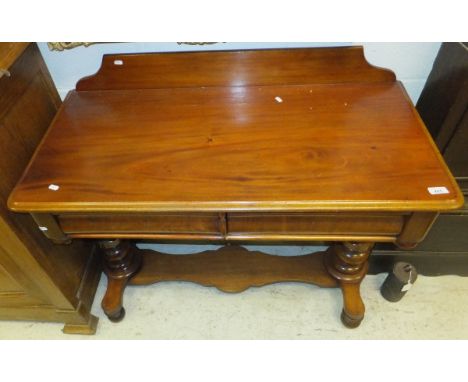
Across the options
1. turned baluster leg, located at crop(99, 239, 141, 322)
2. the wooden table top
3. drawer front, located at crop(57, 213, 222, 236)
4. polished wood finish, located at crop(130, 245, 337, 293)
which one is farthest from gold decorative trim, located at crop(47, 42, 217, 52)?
polished wood finish, located at crop(130, 245, 337, 293)

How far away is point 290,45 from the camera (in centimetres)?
118

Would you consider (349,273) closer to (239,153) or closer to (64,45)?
(239,153)

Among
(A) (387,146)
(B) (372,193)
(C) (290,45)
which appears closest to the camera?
(B) (372,193)

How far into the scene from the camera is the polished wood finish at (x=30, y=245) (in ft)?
3.35

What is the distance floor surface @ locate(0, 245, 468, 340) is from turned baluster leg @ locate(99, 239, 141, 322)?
0.32ft

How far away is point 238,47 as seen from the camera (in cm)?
121

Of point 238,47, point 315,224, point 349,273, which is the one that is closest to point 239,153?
point 315,224

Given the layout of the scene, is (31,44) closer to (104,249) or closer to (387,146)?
(104,249)

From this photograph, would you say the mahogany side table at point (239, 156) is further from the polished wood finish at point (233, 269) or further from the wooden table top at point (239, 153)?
the polished wood finish at point (233, 269)

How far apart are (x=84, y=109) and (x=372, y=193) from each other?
896 mm

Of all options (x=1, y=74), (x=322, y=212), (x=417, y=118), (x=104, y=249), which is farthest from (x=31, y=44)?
(x=417, y=118)

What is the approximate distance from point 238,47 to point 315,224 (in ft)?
2.19

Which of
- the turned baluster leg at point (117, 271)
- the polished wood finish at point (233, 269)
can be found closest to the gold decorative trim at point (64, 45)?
the turned baluster leg at point (117, 271)
